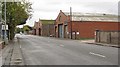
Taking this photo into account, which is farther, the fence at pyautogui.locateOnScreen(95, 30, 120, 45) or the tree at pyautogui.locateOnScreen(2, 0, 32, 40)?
the tree at pyautogui.locateOnScreen(2, 0, 32, 40)

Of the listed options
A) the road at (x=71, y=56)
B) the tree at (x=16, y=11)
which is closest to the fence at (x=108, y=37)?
the road at (x=71, y=56)

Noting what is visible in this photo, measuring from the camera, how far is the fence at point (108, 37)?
113 ft

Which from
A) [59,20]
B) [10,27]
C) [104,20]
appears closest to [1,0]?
[10,27]

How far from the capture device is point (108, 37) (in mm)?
37156

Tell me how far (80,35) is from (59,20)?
1598 cm

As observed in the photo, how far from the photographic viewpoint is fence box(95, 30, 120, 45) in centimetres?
3444

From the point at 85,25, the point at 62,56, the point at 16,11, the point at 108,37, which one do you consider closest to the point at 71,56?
the point at 62,56

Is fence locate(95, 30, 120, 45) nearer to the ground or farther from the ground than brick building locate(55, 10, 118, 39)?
nearer to the ground

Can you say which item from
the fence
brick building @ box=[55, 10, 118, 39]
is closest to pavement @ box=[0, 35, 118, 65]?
the fence

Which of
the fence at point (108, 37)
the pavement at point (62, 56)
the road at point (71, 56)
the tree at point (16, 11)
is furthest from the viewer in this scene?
the tree at point (16, 11)

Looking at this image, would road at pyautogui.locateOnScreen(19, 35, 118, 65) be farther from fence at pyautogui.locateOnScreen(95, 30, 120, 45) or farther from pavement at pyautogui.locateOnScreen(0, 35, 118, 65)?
fence at pyautogui.locateOnScreen(95, 30, 120, 45)

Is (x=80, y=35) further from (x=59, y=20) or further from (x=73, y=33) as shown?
(x=59, y=20)

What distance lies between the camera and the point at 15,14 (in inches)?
1759

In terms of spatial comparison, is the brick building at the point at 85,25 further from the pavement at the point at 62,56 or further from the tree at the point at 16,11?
the pavement at the point at 62,56
